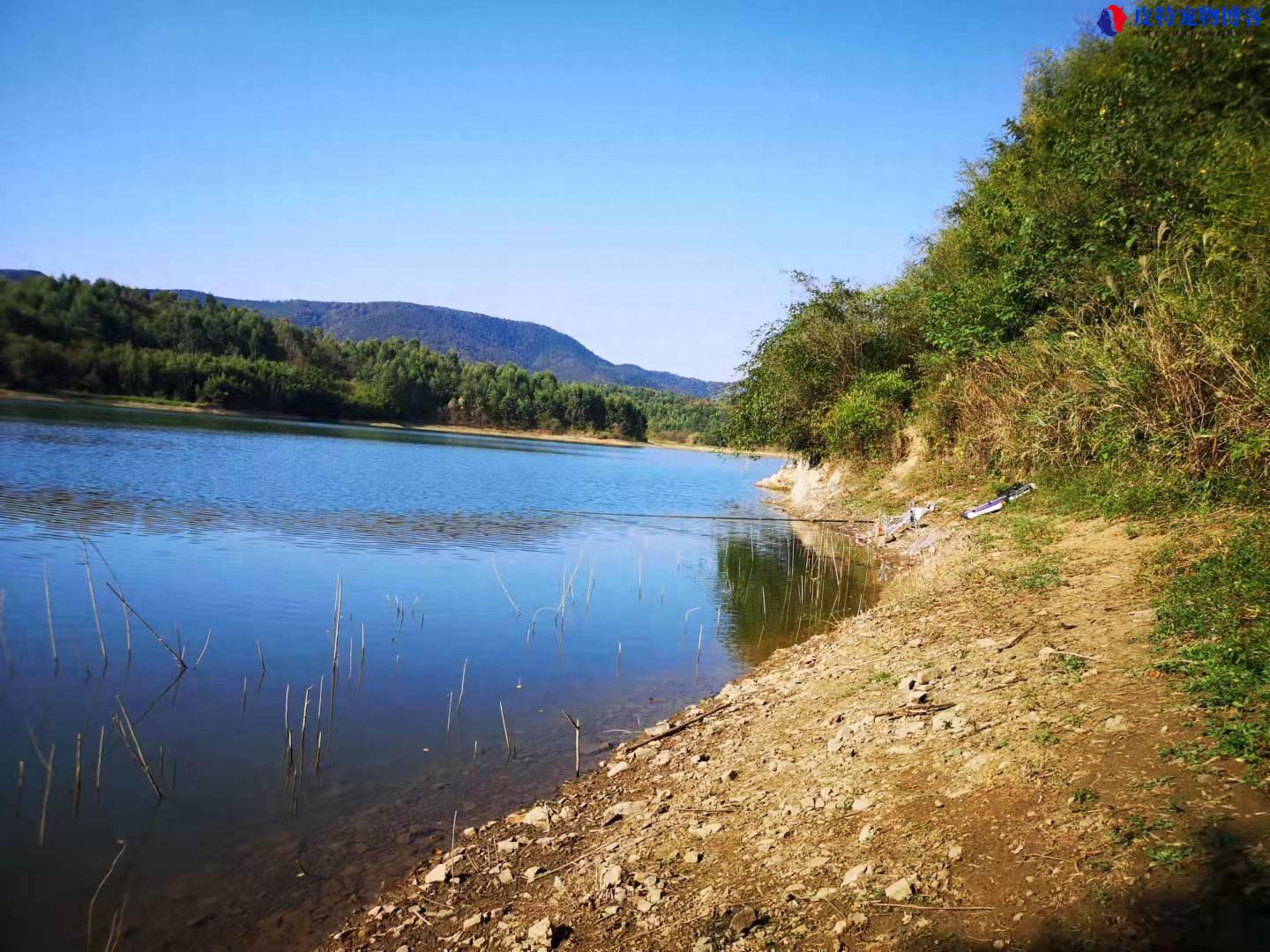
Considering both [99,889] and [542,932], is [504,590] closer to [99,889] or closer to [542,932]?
[99,889]

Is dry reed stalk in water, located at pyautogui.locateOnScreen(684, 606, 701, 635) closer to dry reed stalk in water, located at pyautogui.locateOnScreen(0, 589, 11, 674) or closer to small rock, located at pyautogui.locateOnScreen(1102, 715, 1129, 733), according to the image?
small rock, located at pyautogui.locateOnScreen(1102, 715, 1129, 733)

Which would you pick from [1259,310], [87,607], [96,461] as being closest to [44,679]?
[87,607]

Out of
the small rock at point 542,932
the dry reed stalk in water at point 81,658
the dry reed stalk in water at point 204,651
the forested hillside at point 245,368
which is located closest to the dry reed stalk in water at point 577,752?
the small rock at point 542,932

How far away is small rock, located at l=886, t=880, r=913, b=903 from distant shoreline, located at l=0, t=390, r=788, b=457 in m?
35.4

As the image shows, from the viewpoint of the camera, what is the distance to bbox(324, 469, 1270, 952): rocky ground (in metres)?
3.62

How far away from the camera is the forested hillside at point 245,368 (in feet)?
290

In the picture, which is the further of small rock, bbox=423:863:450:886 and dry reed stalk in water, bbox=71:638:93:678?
dry reed stalk in water, bbox=71:638:93:678

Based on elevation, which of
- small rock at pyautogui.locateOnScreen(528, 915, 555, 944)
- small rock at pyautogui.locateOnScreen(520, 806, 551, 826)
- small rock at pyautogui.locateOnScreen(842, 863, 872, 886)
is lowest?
small rock at pyautogui.locateOnScreen(520, 806, 551, 826)

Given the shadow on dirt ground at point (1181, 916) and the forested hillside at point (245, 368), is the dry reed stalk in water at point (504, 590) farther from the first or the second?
the forested hillside at point (245, 368)

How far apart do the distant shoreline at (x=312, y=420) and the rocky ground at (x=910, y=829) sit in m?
32.5

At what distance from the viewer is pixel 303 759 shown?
7.82 metres

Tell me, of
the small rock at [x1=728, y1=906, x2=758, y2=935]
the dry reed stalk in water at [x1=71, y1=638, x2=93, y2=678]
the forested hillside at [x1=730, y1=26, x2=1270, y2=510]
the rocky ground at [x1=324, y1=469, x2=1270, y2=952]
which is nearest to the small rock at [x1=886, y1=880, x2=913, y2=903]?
the rocky ground at [x1=324, y1=469, x2=1270, y2=952]

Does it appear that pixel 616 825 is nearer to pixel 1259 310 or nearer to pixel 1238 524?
pixel 1238 524

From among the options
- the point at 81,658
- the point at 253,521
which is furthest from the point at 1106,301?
the point at 253,521
